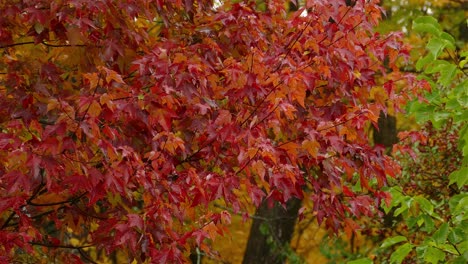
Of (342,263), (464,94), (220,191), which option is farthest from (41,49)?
(342,263)

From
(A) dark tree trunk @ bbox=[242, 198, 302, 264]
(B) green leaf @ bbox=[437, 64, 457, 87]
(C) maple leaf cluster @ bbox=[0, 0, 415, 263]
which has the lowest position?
(A) dark tree trunk @ bbox=[242, 198, 302, 264]

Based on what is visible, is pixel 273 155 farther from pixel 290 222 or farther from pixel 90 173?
pixel 290 222

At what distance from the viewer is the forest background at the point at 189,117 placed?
191 inches

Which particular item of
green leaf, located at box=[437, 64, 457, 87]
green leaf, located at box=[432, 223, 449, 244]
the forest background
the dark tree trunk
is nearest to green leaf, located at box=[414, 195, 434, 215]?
the forest background

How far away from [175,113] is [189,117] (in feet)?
1.45

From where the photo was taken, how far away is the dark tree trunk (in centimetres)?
1102

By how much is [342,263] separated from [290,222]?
1.20 meters

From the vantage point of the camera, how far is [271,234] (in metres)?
11.1

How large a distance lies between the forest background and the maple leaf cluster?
0.01 metres

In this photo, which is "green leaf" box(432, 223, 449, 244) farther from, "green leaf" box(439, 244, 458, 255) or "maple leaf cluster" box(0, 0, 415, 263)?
"maple leaf cluster" box(0, 0, 415, 263)

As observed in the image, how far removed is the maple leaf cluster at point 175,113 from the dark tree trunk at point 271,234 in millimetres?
4461

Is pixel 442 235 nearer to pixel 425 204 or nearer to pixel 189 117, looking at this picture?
pixel 425 204

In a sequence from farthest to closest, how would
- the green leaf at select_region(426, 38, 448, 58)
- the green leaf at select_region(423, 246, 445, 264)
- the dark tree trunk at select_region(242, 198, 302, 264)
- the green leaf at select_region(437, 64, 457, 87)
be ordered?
the dark tree trunk at select_region(242, 198, 302, 264), the green leaf at select_region(423, 246, 445, 264), the green leaf at select_region(437, 64, 457, 87), the green leaf at select_region(426, 38, 448, 58)

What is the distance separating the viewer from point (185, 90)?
512cm
